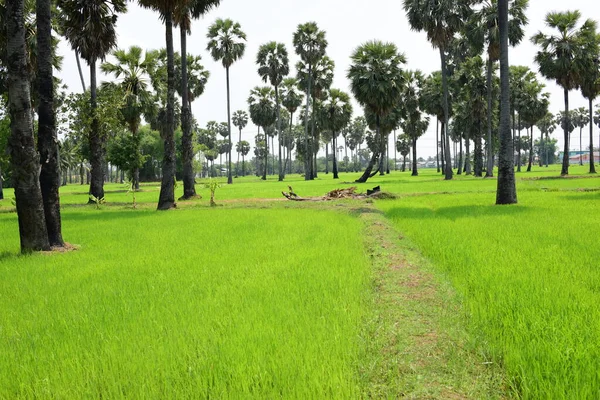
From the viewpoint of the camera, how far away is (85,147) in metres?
57.8

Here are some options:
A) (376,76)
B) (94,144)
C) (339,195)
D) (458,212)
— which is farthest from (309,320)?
(376,76)

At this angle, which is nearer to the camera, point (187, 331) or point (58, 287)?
point (187, 331)

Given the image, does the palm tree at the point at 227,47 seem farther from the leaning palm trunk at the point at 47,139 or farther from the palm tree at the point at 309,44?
the leaning palm trunk at the point at 47,139

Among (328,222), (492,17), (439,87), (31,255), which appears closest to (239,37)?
(492,17)

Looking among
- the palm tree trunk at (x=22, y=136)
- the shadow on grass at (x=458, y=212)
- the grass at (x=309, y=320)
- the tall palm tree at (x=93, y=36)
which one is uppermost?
the tall palm tree at (x=93, y=36)

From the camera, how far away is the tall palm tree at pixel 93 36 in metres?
19.9

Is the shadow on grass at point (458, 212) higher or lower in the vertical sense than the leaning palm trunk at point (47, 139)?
lower

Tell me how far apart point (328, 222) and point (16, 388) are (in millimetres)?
11183

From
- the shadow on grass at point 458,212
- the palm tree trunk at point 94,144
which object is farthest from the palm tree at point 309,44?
the shadow on grass at point 458,212

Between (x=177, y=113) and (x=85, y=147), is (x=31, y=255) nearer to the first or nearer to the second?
(x=177, y=113)

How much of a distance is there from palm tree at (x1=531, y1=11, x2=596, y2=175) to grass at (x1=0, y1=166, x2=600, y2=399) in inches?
1512

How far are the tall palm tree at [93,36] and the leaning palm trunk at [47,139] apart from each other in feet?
28.4

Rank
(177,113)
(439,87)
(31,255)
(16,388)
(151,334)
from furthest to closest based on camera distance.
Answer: (439,87), (177,113), (31,255), (151,334), (16,388)

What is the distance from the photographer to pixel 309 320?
4613 mm
